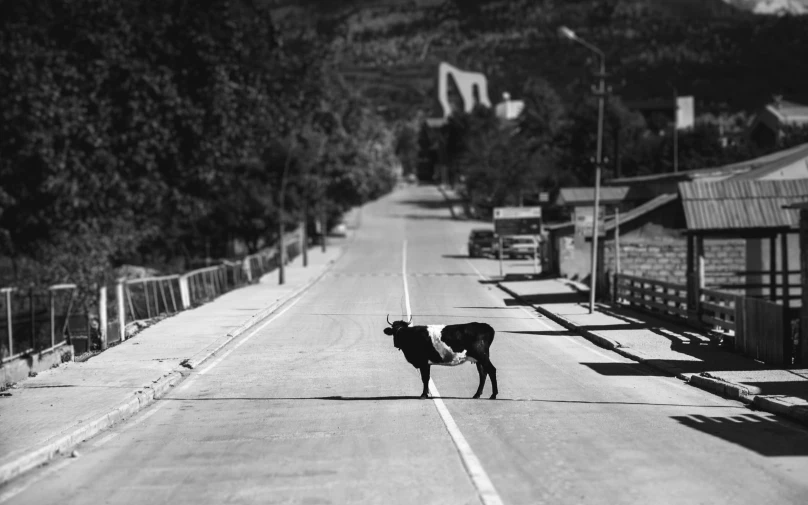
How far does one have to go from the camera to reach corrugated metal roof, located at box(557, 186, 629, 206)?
5124 centimetres

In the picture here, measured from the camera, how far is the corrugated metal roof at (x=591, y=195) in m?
51.2

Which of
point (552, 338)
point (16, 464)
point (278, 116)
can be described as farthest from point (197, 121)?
point (16, 464)

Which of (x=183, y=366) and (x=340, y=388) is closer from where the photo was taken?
(x=340, y=388)

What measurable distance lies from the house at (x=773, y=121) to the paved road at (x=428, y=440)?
82.8 m

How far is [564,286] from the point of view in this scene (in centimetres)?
4522

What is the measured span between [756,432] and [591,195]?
42.7m

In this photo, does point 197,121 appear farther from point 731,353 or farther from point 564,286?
point 731,353

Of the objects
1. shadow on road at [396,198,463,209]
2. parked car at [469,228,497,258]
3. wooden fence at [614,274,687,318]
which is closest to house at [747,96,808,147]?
parked car at [469,228,497,258]

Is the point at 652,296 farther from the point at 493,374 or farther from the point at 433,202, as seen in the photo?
the point at 433,202

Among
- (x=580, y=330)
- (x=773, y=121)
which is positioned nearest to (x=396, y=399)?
(x=580, y=330)

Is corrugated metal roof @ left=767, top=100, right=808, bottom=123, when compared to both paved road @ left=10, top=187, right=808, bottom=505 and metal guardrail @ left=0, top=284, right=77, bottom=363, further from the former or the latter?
paved road @ left=10, top=187, right=808, bottom=505

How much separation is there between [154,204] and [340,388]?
123 ft

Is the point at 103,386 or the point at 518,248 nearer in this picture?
the point at 103,386

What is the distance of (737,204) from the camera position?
2858cm
